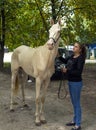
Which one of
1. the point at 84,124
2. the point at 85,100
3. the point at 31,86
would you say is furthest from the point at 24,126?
the point at 31,86

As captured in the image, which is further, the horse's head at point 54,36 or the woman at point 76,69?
the horse's head at point 54,36

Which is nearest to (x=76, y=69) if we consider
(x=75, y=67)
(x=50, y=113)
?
(x=75, y=67)

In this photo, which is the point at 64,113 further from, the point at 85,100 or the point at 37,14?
the point at 37,14

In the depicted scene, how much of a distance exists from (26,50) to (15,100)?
75.1 inches

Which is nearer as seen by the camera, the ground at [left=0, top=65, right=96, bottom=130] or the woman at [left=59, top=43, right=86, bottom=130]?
the woman at [left=59, top=43, right=86, bottom=130]

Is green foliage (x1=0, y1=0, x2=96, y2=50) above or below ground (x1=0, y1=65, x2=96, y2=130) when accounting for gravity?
above

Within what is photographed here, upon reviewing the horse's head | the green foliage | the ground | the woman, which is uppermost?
the green foliage

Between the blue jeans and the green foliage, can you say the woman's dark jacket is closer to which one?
the blue jeans

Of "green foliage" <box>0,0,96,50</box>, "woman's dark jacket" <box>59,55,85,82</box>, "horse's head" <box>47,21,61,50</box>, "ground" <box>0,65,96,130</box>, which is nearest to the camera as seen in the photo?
"woman's dark jacket" <box>59,55,85,82</box>

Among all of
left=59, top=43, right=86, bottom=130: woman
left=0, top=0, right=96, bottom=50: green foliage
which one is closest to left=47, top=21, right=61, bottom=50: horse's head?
left=59, top=43, right=86, bottom=130: woman

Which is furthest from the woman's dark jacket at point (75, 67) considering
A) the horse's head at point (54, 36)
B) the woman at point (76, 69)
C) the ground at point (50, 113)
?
the ground at point (50, 113)

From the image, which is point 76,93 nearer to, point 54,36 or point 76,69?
point 76,69

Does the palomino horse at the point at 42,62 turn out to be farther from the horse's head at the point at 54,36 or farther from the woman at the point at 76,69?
the woman at the point at 76,69

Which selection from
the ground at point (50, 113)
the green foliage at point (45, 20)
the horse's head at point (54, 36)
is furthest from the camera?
the green foliage at point (45, 20)
